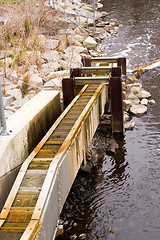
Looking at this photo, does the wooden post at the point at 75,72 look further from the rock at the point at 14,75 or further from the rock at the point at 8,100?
the rock at the point at 14,75

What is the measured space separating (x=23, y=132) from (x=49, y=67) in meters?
8.07

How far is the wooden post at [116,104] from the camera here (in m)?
9.89

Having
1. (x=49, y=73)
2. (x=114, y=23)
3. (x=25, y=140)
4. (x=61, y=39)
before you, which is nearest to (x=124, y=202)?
(x=25, y=140)

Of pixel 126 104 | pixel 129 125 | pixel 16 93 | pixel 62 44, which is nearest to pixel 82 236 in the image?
pixel 129 125

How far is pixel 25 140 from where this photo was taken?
6949 mm

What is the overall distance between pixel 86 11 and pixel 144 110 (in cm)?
1642

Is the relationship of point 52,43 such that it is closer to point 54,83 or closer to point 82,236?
point 54,83

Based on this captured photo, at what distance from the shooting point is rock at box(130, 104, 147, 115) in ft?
41.2

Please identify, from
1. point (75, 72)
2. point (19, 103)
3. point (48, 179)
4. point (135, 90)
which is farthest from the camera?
point (135, 90)

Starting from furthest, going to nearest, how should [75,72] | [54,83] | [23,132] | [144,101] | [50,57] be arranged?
[50,57], [144,101], [54,83], [75,72], [23,132]

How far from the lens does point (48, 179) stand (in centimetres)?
564

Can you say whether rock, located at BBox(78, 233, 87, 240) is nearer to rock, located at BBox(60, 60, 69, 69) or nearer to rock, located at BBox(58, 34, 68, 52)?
rock, located at BBox(60, 60, 69, 69)

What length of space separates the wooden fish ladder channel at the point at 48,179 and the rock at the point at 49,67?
219 inches

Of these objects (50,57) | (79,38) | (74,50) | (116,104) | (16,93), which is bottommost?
(116,104)
